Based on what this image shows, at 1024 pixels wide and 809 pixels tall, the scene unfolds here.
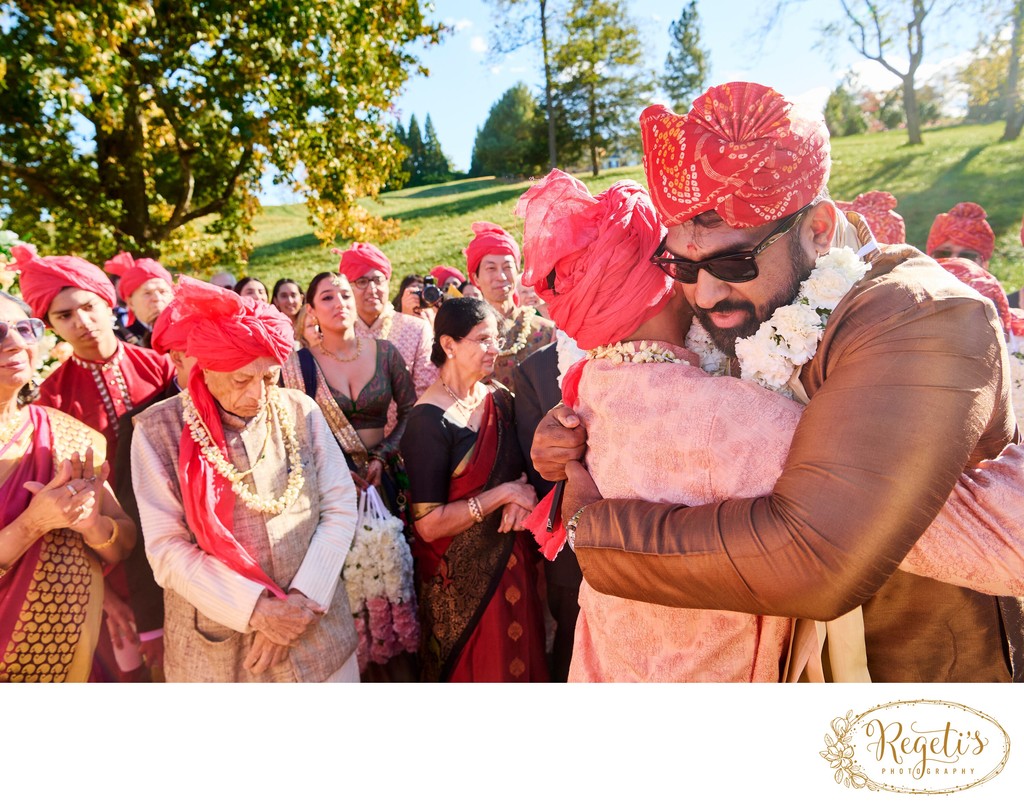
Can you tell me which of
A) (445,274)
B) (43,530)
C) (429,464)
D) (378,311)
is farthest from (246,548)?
(445,274)

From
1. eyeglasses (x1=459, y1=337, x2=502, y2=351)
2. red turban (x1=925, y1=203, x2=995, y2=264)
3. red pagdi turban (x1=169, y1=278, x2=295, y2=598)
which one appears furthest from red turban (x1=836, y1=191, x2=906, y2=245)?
red pagdi turban (x1=169, y1=278, x2=295, y2=598)

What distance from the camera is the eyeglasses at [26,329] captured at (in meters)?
2.37

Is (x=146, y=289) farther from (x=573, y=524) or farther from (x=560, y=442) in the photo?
(x=573, y=524)

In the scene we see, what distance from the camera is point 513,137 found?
317 centimetres

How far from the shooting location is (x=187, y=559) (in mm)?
2412

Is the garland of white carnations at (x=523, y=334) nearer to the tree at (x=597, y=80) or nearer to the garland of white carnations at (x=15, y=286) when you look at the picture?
the tree at (x=597, y=80)

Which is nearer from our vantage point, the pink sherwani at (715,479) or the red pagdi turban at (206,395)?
the pink sherwani at (715,479)

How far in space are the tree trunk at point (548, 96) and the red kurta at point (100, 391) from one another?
2283mm

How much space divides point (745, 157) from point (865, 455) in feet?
2.16

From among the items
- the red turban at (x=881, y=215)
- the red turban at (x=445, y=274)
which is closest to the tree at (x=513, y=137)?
the red turban at (x=881, y=215)

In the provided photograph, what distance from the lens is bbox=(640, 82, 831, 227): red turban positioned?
1428 mm

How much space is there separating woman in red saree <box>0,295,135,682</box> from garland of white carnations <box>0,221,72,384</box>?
0.38m

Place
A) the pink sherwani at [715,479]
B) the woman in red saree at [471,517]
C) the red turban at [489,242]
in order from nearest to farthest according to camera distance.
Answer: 1. the pink sherwani at [715,479]
2. the woman in red saree at [471,517]
3. the red turban at [489,242]
